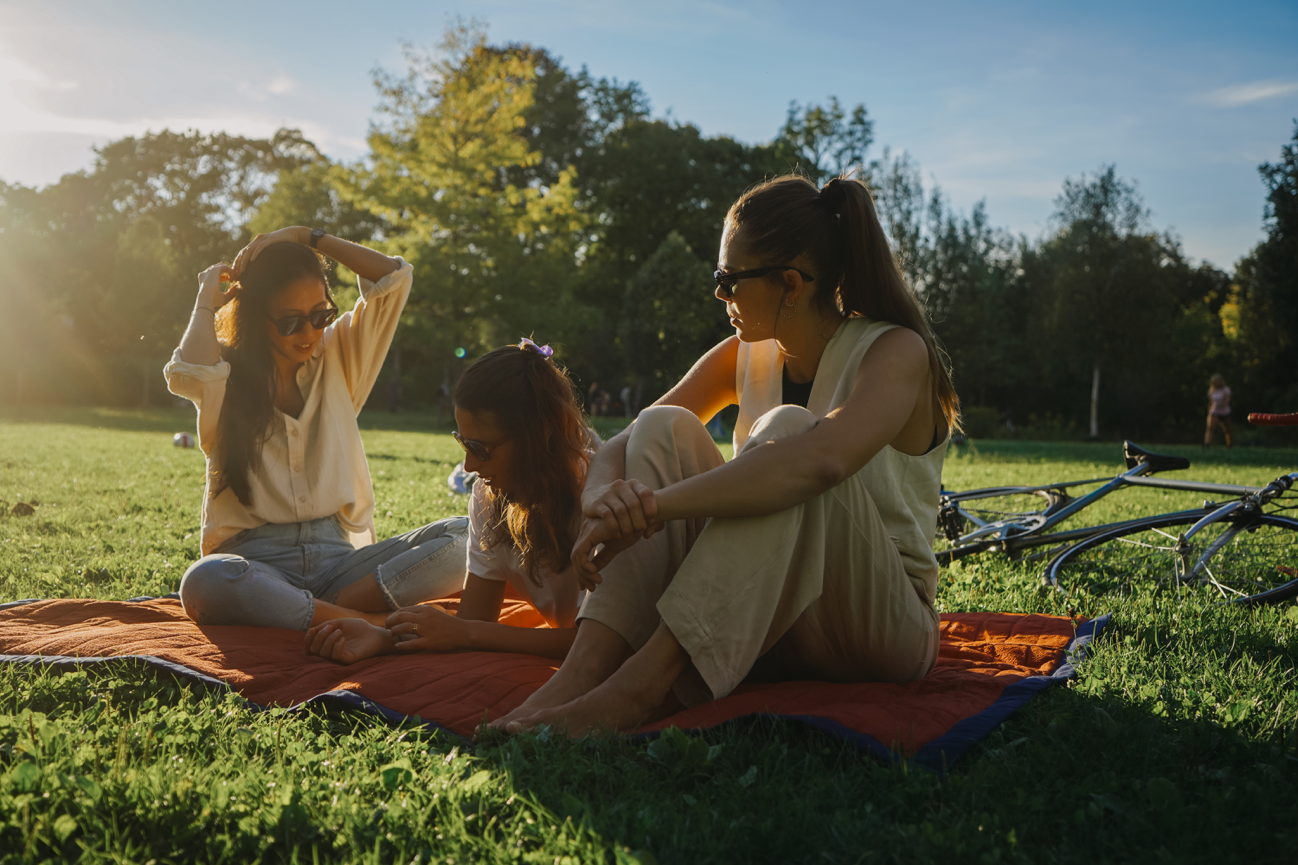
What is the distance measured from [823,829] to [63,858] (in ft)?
4.68

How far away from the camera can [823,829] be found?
5.90 feet

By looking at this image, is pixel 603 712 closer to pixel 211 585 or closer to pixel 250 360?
pixel 211 585

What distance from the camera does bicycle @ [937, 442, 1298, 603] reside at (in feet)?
13.5

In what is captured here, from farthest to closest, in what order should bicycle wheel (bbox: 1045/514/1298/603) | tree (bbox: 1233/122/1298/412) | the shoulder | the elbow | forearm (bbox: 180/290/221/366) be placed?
tree (bbox: 1233/122/1298/412), bicycle wheel (bbox: 1045/514/1298/603), forearm (bbox: 180/290/221/366), the shoulder, the elbow

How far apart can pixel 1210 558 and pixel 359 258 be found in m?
4.10

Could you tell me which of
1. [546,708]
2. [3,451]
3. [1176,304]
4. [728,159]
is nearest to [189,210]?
[728,159]

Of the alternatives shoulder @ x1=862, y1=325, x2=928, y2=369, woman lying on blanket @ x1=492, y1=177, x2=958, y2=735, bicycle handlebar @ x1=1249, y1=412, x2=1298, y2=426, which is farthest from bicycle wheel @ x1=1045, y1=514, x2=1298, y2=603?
shoulder @ x1=862, y1=325, x2=928, y2=369

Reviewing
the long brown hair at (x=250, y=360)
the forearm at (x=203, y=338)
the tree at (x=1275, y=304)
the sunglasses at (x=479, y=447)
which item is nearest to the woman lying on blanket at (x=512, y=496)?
the sunglasses at (x=479, y=447)

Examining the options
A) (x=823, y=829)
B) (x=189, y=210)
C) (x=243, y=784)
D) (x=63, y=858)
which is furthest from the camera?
(x=189, y=210)

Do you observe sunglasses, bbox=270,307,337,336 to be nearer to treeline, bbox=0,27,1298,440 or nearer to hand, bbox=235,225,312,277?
hand, bbox=235,225,312,277

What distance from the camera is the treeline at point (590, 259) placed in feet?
71.2

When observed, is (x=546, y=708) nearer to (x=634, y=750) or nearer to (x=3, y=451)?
(x=634, y=750)

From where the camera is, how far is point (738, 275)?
277 centimetres

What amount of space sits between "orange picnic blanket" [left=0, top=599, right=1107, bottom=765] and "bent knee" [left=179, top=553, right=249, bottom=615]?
77mm
